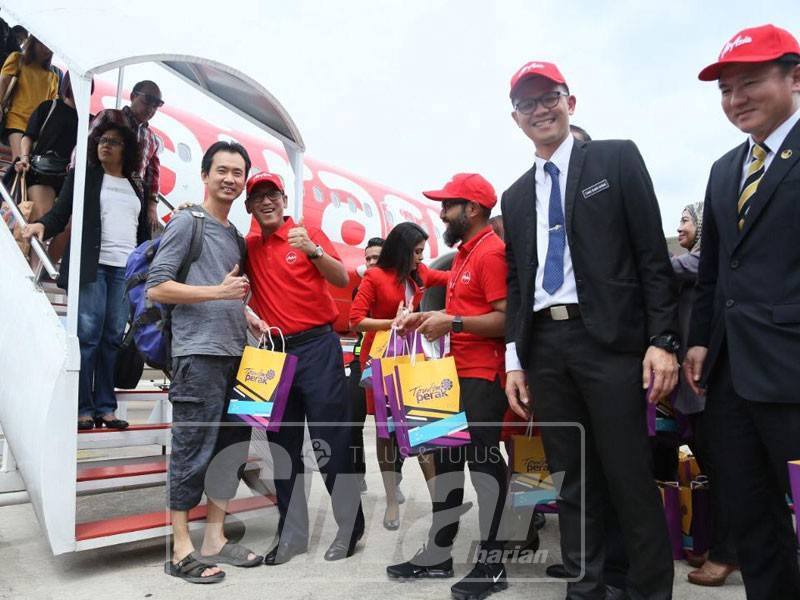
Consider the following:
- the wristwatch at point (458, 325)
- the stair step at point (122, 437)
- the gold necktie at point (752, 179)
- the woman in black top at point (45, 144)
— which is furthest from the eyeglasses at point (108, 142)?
the gold necktie at point (752, 179)

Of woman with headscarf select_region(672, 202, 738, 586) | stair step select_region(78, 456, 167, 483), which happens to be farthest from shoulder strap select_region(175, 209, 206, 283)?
woman with headscarf select_region(672, 202, 738, 586)

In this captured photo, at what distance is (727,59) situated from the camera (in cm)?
209

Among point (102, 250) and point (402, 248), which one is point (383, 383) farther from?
point (102, 250)

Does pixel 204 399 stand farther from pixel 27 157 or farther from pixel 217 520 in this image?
pixel 27 157

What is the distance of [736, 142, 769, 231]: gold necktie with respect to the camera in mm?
2209

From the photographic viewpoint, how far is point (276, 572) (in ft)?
10.8

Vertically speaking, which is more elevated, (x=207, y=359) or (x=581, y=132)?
(x=581, y=132)

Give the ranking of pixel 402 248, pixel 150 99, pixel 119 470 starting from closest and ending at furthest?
pixel 119 470 → pixel 402 248 → pixel 150 99

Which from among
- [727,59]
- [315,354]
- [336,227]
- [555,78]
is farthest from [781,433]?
[336,227]

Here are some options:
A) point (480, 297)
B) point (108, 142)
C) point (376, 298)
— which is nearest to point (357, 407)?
point (376, 298)

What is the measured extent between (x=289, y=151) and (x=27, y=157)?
175cm

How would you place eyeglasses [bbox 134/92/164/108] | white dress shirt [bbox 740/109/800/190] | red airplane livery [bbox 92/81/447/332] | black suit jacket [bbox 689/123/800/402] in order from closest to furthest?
1. black suit jacket [bbox 689/123/800/402]
2. white dress shirt [bbox 740/109/800/190]
3. eyeglasses [bbox 134/92/164/108]
4. red airplane livery [bbox 92/81/447/332]

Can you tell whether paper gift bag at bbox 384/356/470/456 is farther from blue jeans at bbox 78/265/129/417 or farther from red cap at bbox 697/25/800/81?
blue jeans at bbox 78/265/129/417

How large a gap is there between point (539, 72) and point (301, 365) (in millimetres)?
1941
